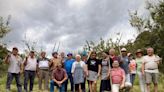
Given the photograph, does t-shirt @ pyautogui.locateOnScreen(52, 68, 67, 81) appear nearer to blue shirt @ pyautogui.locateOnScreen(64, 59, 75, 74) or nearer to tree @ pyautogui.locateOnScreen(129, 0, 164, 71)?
blue shirt @ pyautogui.locateOnScreen(64, 59, 75, 74)

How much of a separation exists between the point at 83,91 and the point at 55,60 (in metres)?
1.86

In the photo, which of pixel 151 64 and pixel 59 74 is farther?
pixel 59 74

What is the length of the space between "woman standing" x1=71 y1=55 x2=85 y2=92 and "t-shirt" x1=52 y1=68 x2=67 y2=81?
380 mm

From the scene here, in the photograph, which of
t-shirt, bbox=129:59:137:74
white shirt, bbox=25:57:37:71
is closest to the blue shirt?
white shirt, bbox=25:57:37:71

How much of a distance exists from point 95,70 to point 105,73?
0.60 meters

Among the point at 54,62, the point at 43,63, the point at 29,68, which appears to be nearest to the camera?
the point at 29,68

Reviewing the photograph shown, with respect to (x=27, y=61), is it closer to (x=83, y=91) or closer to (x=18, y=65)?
(x=18, y=65)

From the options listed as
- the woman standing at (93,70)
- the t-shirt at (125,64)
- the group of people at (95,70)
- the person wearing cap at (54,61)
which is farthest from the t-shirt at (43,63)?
the t-shirt at (125,64)

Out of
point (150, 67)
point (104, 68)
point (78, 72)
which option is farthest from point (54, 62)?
point (150, 67)

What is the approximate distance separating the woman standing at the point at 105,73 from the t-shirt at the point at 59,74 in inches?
60.9

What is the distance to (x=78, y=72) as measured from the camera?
1518 cm

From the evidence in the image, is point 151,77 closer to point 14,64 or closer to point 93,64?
point 93,64

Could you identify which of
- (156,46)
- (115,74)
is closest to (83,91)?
→ (115,74)

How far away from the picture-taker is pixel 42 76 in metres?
16.8
